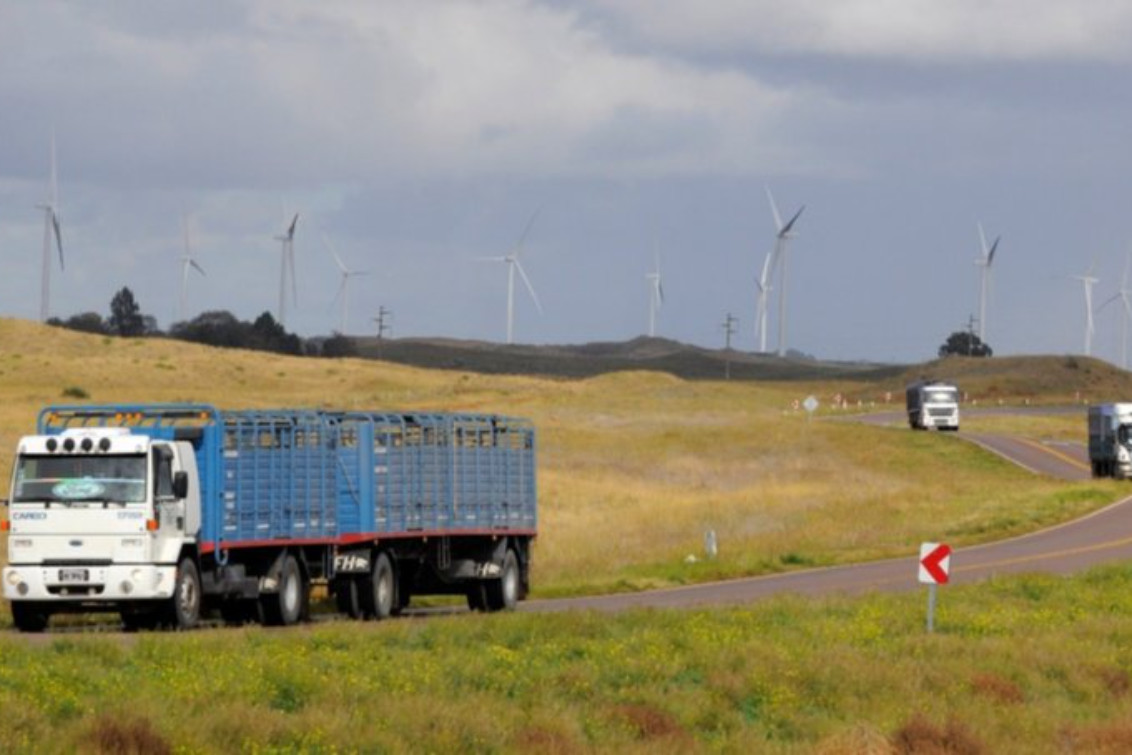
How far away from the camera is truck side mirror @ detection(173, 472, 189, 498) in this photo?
1208 inches

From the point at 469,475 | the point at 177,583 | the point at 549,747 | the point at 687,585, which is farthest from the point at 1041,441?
the point at 549,747

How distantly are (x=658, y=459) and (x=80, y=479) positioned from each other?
66.0 m

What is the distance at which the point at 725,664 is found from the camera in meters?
25.9

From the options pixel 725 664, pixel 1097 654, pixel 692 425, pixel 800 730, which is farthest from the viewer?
pixel 692 425

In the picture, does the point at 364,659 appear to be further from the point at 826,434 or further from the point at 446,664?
the point at 826,434

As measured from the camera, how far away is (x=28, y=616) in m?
30.8

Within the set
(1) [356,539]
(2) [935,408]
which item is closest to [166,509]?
(1) [356,539]

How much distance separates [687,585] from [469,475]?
9.50 meters

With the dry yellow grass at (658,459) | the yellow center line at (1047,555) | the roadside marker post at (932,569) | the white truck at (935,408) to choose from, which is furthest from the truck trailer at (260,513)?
the white truck at (935,408)

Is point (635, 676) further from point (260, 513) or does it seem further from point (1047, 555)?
point (1047, 555)

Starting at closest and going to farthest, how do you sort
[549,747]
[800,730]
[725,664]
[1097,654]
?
1. [549,747]
2. [800,730]
3. [725,664]
4. [1097,654]

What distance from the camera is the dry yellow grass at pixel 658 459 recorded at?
5659 centimetres

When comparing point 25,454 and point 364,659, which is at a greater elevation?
point 25,454

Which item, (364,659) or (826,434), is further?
(826,434)
